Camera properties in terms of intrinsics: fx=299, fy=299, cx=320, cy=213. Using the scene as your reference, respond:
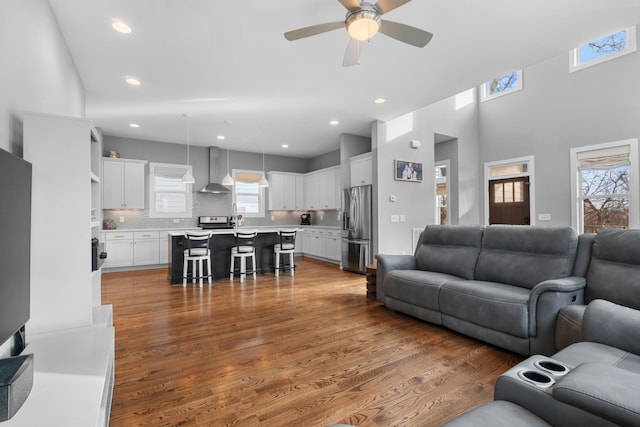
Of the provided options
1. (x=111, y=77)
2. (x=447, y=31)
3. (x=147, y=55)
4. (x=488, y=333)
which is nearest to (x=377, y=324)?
(x=488, y=333)

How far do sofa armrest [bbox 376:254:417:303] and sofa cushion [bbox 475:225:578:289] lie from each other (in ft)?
2.70

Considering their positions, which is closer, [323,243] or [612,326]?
[612,326]

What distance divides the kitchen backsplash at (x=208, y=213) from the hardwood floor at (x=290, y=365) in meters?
3.31

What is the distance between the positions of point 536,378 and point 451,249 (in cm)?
236

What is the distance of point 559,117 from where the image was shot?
5949 millimetres

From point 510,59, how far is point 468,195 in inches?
157

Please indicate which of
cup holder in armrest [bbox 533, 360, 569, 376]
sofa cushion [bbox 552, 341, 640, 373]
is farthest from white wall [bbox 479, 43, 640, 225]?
cup holder in armrest [bbox 533, 360, 569, 376]

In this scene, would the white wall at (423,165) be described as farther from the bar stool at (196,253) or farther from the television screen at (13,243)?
the television screen at (13,243)

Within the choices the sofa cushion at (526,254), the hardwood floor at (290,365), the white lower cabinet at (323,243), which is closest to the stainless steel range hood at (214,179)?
the white lower cabinet at (323,243)

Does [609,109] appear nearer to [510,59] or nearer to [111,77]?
[510,59]

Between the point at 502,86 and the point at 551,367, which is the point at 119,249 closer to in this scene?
the point at 551,367

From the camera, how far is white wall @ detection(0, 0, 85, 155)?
1.65 metres

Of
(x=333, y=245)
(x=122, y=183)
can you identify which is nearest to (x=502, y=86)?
(x=333, y=245)

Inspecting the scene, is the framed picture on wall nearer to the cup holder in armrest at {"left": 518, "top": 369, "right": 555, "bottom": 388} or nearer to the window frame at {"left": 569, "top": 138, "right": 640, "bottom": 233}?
the window frame at {"left": 569, "top": 138, "right": 640, "bottom": 233}
